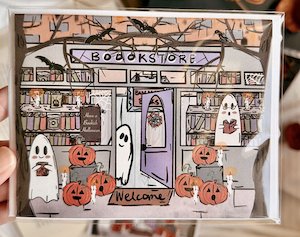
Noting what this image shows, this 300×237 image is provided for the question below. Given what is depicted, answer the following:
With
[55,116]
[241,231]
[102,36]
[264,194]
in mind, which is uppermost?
[102,36]

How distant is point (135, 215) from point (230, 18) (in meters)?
0.52

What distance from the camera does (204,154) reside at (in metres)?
0.44

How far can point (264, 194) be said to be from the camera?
44 centimetres

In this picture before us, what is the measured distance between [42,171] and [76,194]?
96 mm

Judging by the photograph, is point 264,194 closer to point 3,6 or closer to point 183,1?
point 183,1

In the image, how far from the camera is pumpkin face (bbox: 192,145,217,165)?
0.44m

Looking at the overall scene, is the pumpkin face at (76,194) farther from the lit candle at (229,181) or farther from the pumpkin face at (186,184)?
the lit candle at (229,181)

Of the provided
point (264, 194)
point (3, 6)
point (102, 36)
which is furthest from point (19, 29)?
point (264, 194)

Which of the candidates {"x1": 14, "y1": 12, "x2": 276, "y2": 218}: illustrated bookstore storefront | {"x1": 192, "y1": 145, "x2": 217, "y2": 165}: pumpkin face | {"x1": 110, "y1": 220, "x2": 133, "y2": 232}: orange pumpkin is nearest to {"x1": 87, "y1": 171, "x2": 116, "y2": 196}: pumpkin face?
{"x1": 14, "y1": 12, "x2": 276, "y2": 218}: illustrated bookstore storefront

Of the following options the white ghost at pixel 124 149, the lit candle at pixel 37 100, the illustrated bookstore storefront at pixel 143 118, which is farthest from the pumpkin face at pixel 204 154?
the lit candle at pixel 37 100

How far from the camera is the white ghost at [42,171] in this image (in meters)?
0.42

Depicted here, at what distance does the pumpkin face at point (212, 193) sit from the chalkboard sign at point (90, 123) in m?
0.28

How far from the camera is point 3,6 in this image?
43 cm

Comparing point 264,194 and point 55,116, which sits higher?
point 55,116
